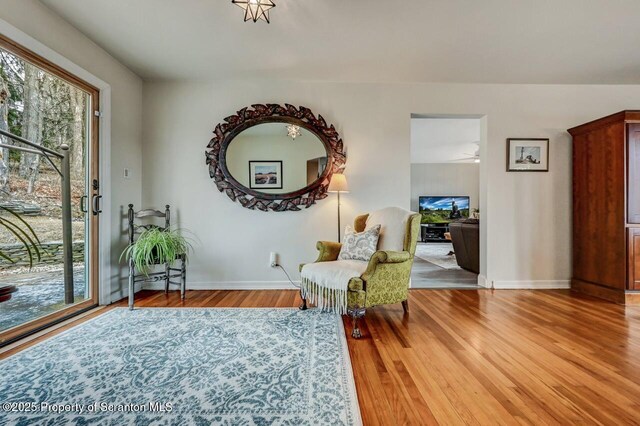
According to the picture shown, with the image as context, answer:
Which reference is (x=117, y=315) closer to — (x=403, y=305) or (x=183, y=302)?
(x=183, y=302)

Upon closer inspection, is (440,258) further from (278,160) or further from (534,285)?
(278,160)

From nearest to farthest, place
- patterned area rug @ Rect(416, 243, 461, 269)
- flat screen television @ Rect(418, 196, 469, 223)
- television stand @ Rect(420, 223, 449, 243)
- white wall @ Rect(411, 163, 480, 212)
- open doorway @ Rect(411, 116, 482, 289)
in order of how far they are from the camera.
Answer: open doorway @ Rect(411, 116, 482, 289), patterned area rug @ Rect(416, 243, 461, 269), television stand @ Rect(420, 223, 449, 243), flat screen television @ Rect(418, 196, 469, 223), white wall @ Rect(411, 163, 480, 212)

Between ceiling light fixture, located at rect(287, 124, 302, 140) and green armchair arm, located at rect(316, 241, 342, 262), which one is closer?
green armchair arm, located at rect(316, 241, 342, 262)

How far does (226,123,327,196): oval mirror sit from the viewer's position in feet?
10.8

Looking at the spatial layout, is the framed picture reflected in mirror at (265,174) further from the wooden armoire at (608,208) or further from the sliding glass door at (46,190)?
the wooden armoire at (608,208)

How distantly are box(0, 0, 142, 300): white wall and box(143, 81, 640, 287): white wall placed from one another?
160 mm

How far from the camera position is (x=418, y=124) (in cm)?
548

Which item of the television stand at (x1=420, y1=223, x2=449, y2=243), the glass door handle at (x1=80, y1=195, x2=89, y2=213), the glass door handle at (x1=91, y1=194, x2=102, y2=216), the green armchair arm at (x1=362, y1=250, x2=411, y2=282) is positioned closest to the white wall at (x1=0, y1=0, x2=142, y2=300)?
the glass door handle at (x1=91, y1=194, x2=102, y2=216)

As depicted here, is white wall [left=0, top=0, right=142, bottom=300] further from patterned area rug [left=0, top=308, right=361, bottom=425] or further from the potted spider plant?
patterned area rug [left=0, top=308, right=361, bottom=425]

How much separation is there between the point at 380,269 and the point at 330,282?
0.42 metres

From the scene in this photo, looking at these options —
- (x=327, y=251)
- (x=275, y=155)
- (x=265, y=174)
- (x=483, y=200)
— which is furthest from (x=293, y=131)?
(x=483, y=200)

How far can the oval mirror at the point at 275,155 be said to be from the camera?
3.27 metres

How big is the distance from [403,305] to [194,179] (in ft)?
8.94

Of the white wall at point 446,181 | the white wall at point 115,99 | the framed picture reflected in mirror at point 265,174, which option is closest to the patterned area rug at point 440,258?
the white wall at point 446,181
